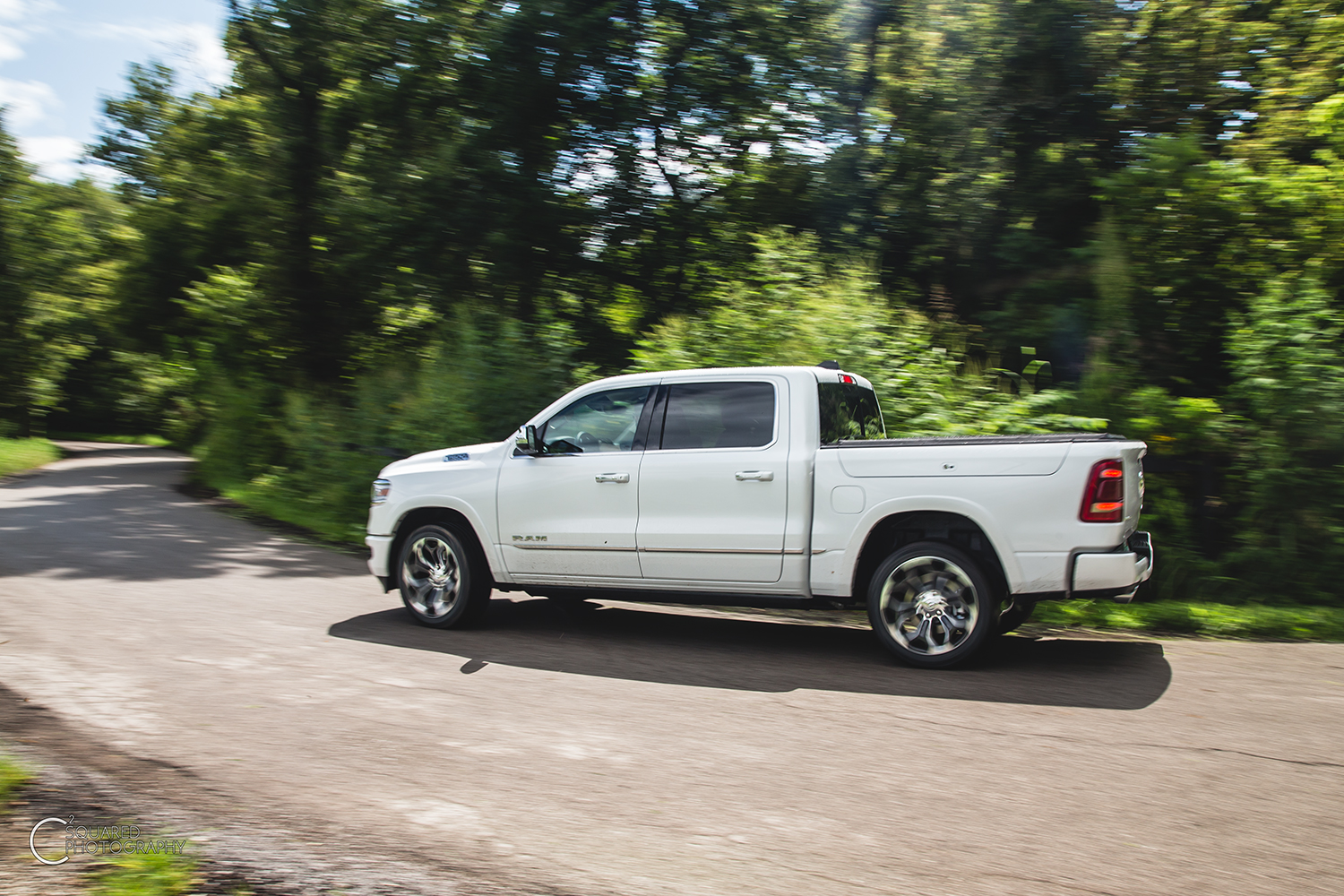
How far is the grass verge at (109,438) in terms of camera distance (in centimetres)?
4684

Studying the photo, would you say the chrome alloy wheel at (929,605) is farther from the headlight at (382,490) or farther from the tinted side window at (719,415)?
the headlight at (382,490)

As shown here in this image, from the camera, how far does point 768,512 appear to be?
6.57 m

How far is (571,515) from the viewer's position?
23.7ft

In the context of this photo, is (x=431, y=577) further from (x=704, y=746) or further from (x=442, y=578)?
(x=704, y=746)

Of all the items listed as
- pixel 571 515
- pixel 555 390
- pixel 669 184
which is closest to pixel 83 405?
pixel 669 184

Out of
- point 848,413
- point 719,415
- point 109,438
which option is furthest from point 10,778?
point 109,438

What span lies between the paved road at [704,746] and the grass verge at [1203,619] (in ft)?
1.22

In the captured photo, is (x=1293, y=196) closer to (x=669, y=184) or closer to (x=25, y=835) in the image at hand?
(x=669, y=184)

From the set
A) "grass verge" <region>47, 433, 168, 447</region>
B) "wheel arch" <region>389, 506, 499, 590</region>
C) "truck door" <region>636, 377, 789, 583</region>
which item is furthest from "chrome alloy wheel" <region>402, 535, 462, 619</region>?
"grass verge" <region>47, 433, 168, 447</region>

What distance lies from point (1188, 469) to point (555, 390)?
7.04 meters

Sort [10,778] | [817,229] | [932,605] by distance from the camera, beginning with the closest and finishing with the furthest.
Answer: [10,778] → [932,605] → [817,229]

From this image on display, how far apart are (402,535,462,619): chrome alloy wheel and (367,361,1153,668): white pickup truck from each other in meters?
0.01

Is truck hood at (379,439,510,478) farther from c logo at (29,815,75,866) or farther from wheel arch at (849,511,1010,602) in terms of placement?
c logo at (29,815,75,866)

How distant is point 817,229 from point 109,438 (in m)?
43.3
